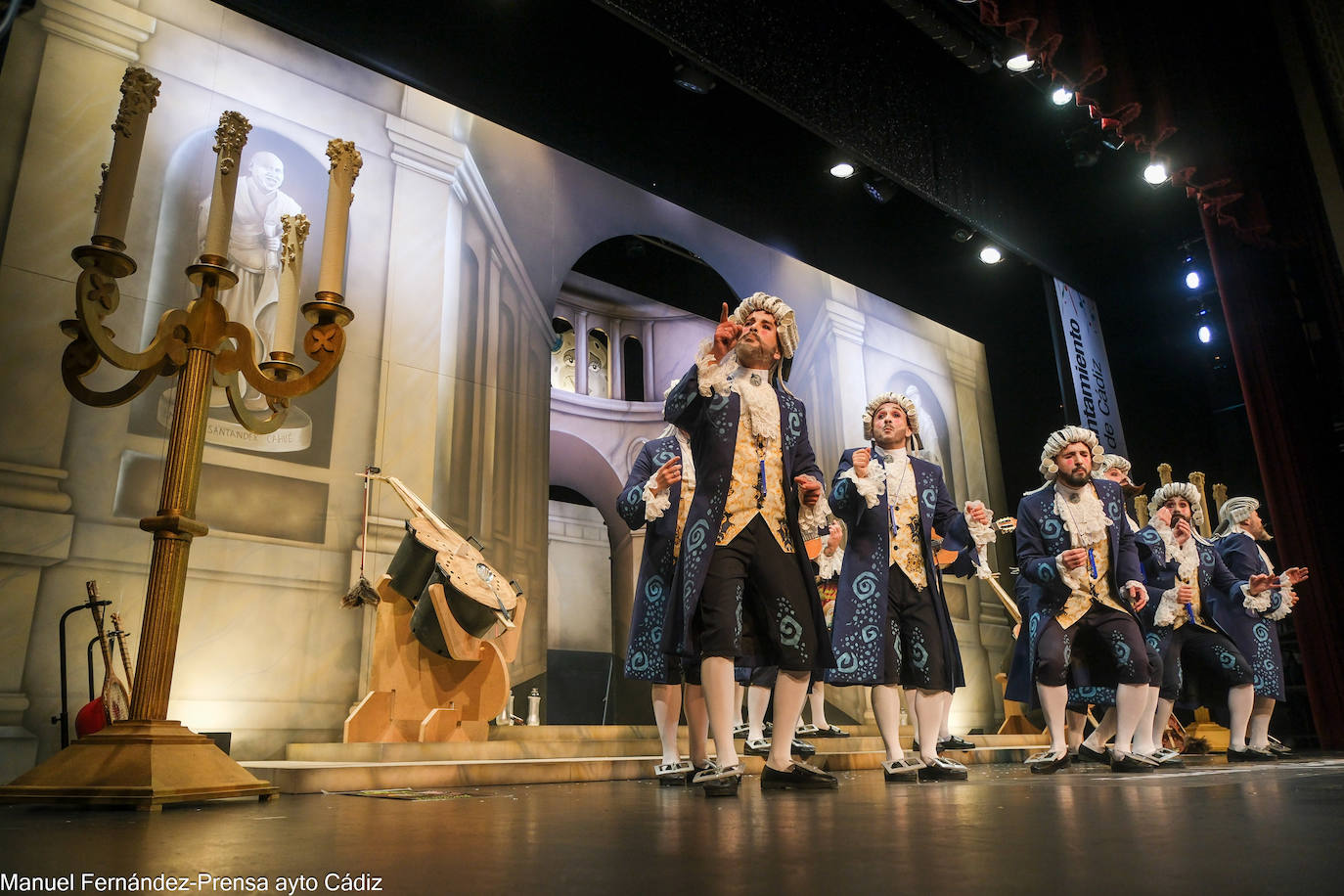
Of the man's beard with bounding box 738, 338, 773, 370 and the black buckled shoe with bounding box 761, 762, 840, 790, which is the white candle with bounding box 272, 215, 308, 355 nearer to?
the man's beard with bounding box 738, 338, 773, 370

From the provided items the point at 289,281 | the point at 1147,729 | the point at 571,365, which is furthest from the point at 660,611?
the point at 571,365

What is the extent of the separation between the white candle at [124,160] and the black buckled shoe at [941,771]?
326 cm

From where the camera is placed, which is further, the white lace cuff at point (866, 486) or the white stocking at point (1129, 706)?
the white stocking at point (1129, 706)

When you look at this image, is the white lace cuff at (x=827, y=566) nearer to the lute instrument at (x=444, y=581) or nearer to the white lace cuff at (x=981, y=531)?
the white lace cuff at (x=981, y=531)

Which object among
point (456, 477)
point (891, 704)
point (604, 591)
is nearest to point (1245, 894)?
point (891, 704)

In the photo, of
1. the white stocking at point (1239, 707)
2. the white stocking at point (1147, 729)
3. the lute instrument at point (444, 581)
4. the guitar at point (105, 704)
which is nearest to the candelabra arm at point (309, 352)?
the guitar at point (105, 704)

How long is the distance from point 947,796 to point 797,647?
0.57 metres

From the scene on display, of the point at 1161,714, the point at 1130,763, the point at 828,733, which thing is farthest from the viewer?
the point at 828,733

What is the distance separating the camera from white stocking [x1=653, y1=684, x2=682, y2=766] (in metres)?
3.76

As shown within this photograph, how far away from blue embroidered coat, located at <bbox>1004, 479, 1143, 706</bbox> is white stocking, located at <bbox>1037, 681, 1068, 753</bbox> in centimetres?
9

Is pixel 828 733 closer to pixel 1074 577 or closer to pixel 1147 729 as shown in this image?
pixel 1147 729

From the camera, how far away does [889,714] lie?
3553 millimetres

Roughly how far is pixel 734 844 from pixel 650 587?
257cm

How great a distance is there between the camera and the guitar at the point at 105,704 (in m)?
3.60
